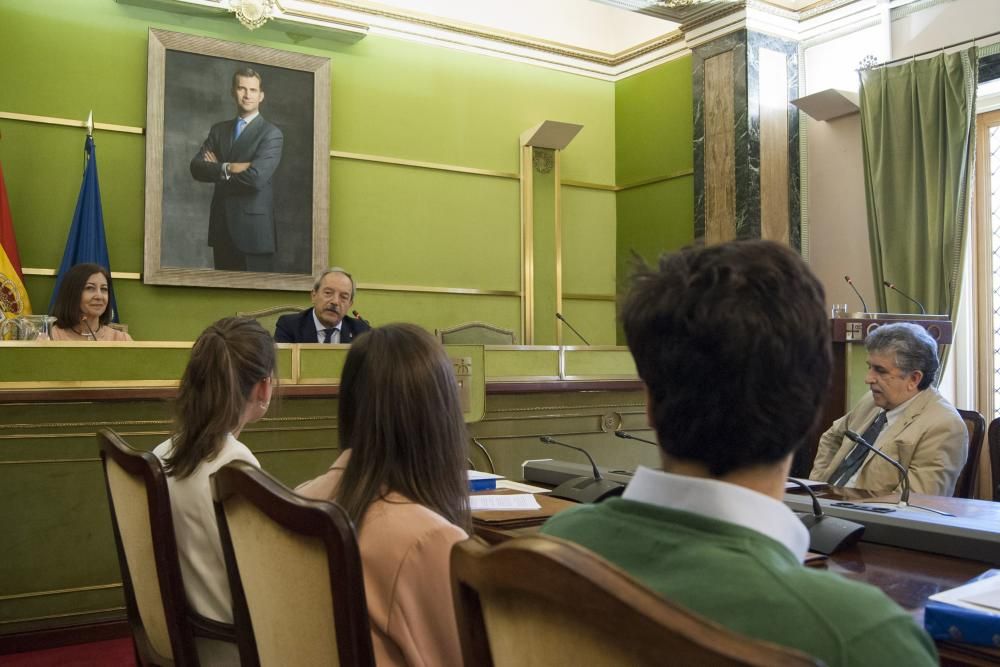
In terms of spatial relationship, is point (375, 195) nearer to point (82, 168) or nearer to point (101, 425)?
point (82, 168)

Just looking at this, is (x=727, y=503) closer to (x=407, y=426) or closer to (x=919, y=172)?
(x=407, y=426)

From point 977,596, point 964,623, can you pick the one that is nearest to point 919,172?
point 977,596

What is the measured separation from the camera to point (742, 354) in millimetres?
799

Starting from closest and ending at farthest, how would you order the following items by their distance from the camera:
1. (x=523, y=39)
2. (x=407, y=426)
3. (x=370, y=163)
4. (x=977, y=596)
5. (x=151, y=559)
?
1. (x=977, y=596)
2. (x=407, y=426)
3. (x=151, y=559)
4. (x=370, y=163)
5. (x=523, y=39)

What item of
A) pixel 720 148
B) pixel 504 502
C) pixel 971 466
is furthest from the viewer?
pixel 720 148

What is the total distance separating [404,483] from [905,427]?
2398 mm

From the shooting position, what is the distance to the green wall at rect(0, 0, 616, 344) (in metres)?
5.73

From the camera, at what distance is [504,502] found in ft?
6.77

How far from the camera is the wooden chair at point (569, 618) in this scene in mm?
520

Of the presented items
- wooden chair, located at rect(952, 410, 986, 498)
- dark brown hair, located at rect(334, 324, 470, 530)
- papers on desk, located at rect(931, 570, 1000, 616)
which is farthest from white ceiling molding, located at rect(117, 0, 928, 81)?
papers on desk, located at rect(931, 570, 1000, 616)

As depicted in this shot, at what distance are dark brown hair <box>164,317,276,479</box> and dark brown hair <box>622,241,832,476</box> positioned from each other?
1.20 meters

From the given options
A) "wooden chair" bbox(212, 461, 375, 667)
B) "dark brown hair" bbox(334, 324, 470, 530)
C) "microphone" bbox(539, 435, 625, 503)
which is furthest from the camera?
"microphone" bbox(539, 435, 625, 503)

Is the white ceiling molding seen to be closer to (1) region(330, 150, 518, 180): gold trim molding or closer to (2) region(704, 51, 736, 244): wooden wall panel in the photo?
(2) region(704, 51, 736, 244): wooden wall panel

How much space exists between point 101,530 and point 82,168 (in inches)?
131
